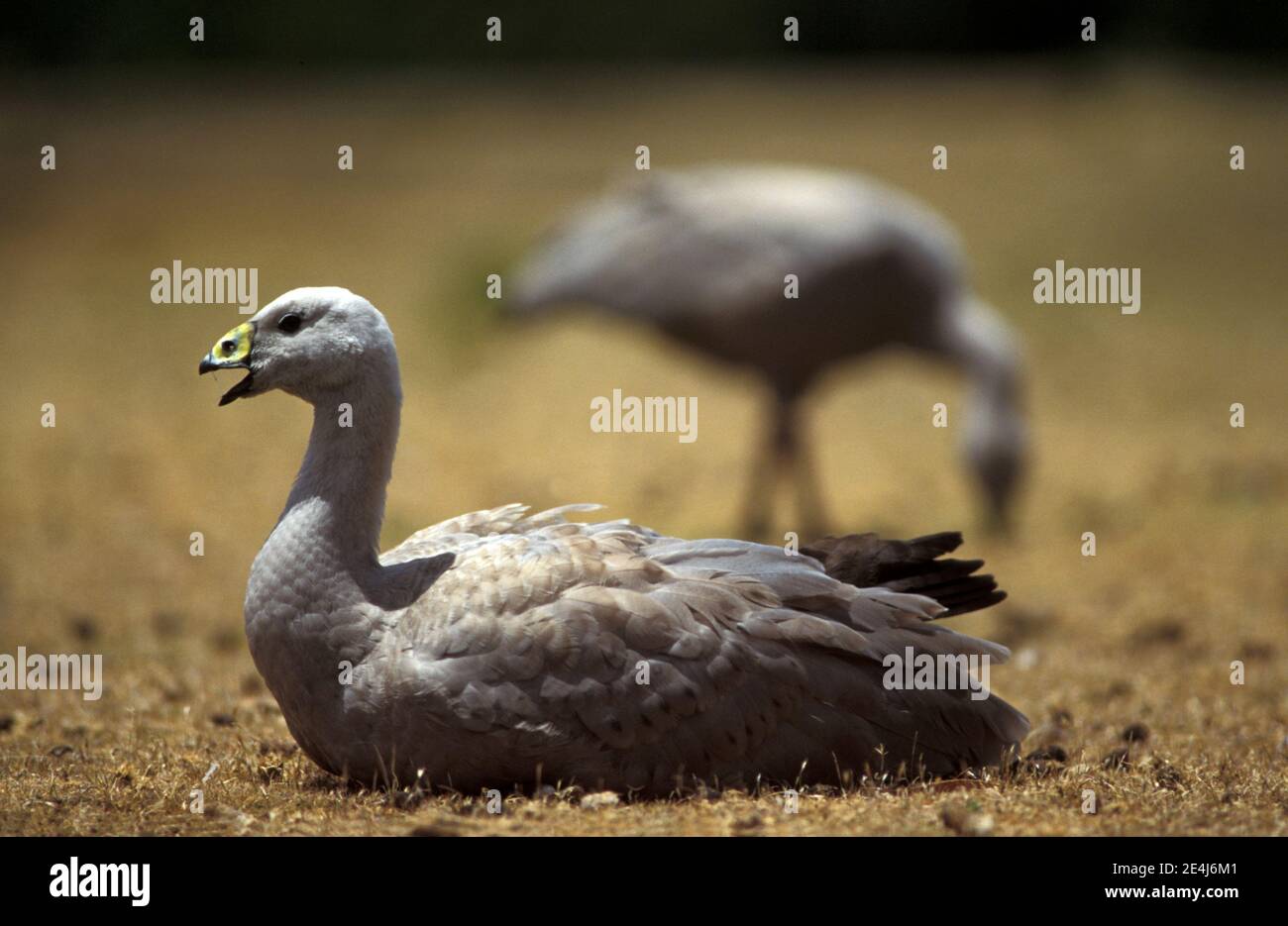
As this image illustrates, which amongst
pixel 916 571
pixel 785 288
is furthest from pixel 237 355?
pixel 785 288

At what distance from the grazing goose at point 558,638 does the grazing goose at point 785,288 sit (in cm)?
587

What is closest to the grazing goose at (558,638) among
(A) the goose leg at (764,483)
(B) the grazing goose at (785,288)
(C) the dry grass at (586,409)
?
(C) the dry grass at (586,409)

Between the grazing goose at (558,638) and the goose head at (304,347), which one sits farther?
the goose head at (304,347)

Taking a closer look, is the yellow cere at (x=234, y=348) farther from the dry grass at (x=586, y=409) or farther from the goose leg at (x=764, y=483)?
the goose leg at (x=764, y=483)

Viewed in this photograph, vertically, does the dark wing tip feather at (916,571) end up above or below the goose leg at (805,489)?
below

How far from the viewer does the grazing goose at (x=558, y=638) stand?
16.2 feet

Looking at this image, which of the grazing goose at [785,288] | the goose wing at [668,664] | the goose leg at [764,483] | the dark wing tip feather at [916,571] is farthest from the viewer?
the goose leg at [764,483]

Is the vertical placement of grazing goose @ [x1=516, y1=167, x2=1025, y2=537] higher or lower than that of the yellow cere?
higher

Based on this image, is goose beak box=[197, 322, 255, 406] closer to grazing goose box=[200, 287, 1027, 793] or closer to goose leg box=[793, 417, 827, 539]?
grazing goose box=[200, 287, 1027, 793]

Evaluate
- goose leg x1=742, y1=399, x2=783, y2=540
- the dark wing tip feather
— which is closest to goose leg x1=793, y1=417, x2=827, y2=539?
goose leg x1=742, y1=399, x2=783, y2=540

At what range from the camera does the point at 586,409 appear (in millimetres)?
17125

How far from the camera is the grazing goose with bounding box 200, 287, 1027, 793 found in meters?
4.94

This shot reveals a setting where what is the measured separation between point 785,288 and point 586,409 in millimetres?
6253

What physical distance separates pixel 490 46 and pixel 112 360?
16359mm
